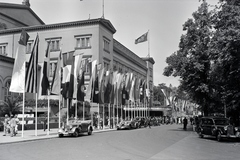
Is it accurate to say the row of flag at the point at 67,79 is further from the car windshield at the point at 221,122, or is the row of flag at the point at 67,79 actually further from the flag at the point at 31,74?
the car windshield at the point at 221,122

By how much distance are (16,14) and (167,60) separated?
42671 mm

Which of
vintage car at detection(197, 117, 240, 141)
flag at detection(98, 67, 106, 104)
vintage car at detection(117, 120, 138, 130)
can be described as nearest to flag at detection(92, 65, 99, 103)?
flag at detection(98, 67, 106, 104)

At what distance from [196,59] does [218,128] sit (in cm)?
1318

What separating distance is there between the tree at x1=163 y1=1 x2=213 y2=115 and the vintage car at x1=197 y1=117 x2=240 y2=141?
9079 millimetres

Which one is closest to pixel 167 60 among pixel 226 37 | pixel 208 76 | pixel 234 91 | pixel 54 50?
pixel 208 76

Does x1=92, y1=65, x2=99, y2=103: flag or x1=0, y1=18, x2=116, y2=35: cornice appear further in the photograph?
x1=0, y1=18, x2=116, y2=35: cornice

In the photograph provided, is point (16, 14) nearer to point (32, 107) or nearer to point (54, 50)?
point (54, 50)

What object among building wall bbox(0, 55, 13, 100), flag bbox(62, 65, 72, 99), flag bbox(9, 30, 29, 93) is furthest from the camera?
building wall bbox(0, 55, 13, 100)

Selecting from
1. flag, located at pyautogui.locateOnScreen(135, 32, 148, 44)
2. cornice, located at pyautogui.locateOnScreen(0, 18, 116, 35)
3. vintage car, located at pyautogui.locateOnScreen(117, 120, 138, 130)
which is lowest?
vintage car, located at pyautogui.locateOnScreen(117, 120, 138, 130)

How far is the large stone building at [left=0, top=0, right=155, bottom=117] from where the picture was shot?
56719mm

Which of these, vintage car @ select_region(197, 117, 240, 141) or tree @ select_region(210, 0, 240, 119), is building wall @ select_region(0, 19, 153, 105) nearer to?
tree @ select_region(210, 0, 240, 119)

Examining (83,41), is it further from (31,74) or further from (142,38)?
→ (31,74)

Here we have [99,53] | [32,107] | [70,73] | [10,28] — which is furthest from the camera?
[10,28]

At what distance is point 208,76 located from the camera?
35.2 m
